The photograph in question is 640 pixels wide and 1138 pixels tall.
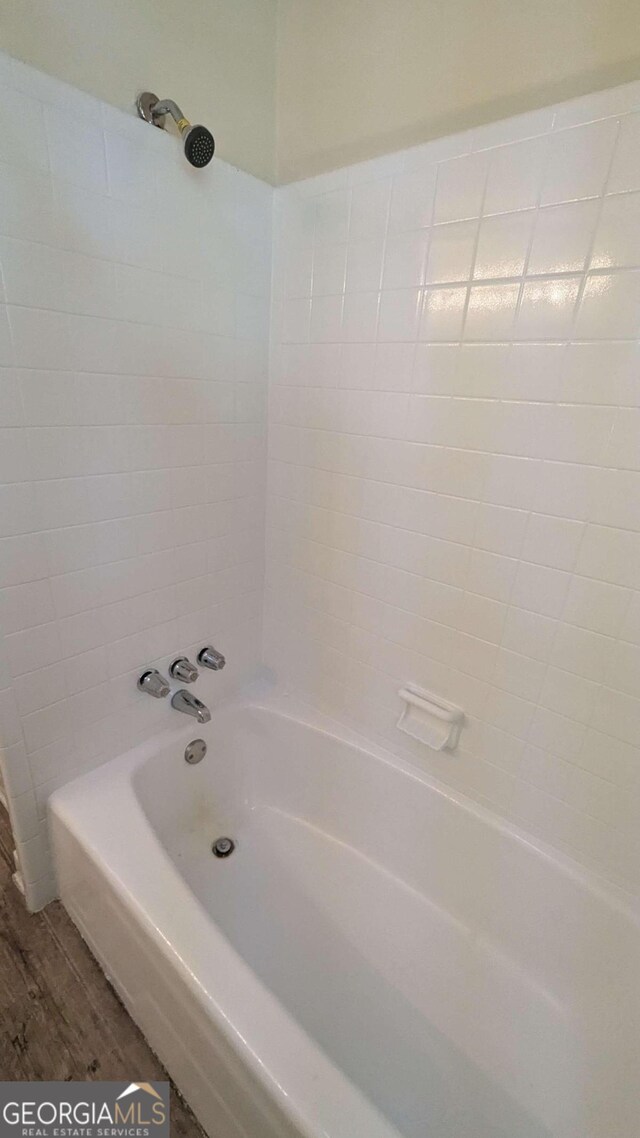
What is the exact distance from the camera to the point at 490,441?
1.02 m

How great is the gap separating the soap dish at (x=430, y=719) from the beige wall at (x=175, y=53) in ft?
4.64

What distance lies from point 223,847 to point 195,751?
1.04ft

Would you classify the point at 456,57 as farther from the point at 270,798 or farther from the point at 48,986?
the point at 48,986

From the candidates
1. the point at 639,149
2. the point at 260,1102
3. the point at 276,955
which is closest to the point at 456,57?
the point at 639,149

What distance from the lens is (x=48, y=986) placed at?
1.15m

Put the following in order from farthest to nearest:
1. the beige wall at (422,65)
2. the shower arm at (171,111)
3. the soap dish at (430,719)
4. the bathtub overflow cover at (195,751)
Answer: the bathtub overflow cover at (195,751)
the soap dish at (430,719)
the shower arm at (171,111)
the beige wall at (422,65)

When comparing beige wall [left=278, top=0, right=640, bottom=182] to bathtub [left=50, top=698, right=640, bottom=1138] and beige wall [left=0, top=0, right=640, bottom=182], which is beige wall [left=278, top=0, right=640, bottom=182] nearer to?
beige wall [left=0, top=0, right=640, bottom=182]

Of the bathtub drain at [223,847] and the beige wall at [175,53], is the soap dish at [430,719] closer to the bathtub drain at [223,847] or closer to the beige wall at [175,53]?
the bathtub drain at [223,847]

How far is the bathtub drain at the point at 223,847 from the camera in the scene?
1444 millimetres

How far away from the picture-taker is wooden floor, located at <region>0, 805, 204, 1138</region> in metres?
1.01

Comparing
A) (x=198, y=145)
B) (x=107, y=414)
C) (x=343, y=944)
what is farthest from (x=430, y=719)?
(x=198, y=145)

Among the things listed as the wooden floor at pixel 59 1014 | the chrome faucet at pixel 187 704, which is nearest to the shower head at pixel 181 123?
the chrome faucet at pixel 187 704

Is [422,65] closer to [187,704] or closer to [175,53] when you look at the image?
[175,53]

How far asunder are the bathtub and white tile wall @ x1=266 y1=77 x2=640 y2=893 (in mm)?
188
